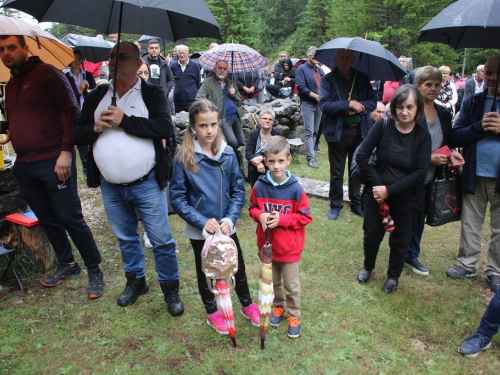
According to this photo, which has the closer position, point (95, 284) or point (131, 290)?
point (131, 290)

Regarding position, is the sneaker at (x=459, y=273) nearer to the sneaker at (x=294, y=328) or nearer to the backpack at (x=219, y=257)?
the sneaker at (x=294, y=328)

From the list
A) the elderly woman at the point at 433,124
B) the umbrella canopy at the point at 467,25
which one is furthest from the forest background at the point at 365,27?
the elderly woman at the point at 433,124

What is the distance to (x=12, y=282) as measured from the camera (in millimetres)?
3701

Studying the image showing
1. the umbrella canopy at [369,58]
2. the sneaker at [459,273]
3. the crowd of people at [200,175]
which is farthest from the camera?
the umbrella canopy at [369,58]

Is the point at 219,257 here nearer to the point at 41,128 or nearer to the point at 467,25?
the point at 41,128

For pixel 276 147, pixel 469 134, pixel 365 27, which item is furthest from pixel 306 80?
pixel 365 27

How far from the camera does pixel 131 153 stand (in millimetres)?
2834

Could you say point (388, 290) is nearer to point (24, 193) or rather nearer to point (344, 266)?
point (344, 266)

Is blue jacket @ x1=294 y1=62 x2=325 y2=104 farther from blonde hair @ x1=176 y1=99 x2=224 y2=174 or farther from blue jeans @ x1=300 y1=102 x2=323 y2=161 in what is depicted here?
blonde hair @ x1=176 y1=99 x2=224 y2=174

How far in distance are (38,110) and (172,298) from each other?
1963 millimetres

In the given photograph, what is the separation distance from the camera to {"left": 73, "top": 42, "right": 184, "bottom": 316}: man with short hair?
2.82 meters

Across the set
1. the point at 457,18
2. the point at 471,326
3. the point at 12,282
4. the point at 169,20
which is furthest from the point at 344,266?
the point at 12,282

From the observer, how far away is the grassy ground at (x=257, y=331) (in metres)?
2.67

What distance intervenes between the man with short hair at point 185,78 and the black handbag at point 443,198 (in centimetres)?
513
